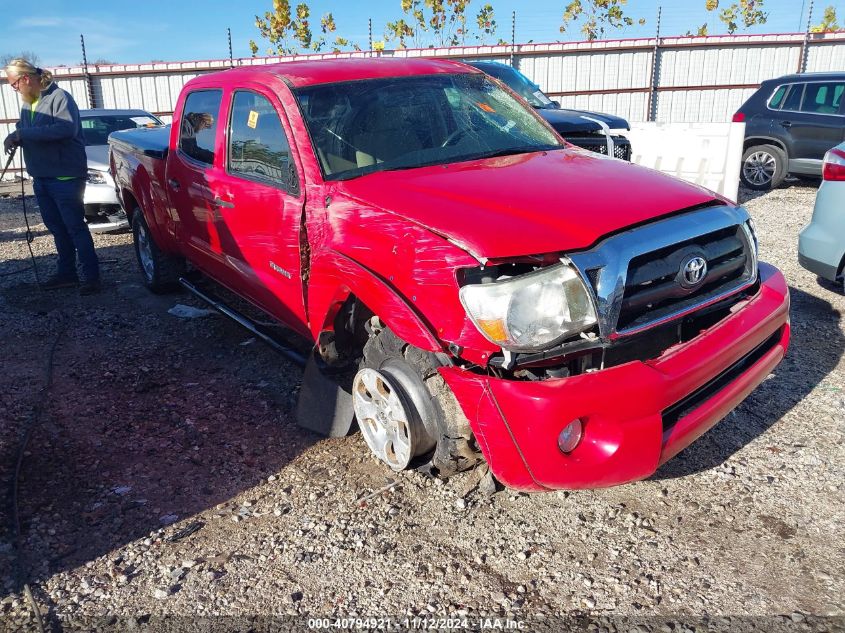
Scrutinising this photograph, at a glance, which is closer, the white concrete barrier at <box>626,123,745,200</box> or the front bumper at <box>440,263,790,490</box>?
the front bumper at <box>440,263,790,490</box>

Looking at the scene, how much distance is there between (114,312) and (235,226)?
8.21 ft

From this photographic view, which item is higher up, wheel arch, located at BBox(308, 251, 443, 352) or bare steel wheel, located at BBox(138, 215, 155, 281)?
wheel arch, located at BBox(308, 251, 443, 352)

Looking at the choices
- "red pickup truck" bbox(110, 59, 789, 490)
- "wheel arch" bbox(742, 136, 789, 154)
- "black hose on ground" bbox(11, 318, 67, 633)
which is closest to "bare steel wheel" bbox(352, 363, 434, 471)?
"red pickup truck" bbox(110, 59, 789, 490)

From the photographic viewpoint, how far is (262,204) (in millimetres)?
3752

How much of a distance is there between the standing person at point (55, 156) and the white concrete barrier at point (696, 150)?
6920 millimetres

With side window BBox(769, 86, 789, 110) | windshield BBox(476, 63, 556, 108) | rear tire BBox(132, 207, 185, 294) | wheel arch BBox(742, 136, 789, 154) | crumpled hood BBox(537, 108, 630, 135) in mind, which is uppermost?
windshield BBox(476, 63, 556, 108)

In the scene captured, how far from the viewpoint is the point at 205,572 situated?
9.11 feet

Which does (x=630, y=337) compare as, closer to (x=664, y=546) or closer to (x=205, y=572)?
(x=664, y=546)

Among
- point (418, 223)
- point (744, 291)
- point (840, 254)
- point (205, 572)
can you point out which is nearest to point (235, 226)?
point (418, 223)

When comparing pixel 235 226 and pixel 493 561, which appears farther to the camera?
pixel 235 226

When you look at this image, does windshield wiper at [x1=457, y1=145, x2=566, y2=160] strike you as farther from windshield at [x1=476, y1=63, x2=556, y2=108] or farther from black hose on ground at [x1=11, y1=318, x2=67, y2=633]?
windshield at [x1=476, y1=63, x2=556, y2=108]

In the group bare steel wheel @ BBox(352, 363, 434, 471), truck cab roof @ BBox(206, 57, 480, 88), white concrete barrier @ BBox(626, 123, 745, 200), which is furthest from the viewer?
white concrete barrier @ BBox(626, 123, 745, 200)

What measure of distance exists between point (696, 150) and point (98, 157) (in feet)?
26.0

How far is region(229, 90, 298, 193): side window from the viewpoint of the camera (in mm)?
3605
